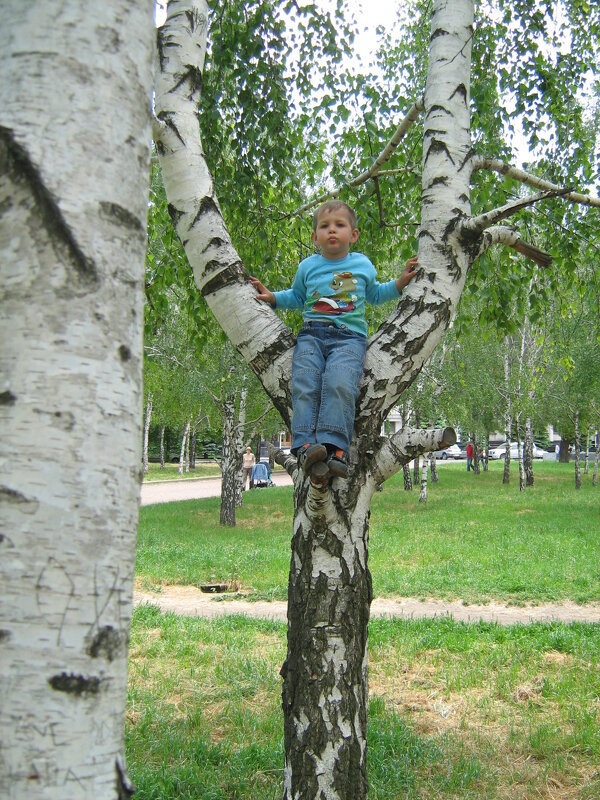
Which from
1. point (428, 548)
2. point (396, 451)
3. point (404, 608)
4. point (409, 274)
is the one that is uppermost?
point (409, 274)

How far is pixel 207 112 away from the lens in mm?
4719

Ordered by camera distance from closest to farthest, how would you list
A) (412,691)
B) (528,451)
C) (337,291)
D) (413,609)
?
(337,291) → (412,691) → (413,609) → (528,451)

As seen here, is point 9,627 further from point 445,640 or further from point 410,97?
point 410,97

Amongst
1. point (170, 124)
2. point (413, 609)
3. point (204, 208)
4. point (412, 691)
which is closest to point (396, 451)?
point (204, 208)

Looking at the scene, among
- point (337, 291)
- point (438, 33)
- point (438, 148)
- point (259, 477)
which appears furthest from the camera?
point (259, 477)

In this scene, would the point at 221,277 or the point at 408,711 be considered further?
the point at 408,711

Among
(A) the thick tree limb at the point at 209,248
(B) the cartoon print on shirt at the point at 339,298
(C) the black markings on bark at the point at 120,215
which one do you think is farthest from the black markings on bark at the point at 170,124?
(C) the black markings on bark at the point at 120,215

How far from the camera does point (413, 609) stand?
7.46m

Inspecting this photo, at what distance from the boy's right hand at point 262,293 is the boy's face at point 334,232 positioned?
39cm

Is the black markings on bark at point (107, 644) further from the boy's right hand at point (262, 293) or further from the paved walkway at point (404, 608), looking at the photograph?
the paved walkway at point (404, 608)

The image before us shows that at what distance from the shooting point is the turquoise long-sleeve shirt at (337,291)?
9.12 feet

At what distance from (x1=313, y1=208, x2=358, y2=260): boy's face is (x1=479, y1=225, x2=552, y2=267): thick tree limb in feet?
1.84

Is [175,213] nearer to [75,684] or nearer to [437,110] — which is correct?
[437,110]

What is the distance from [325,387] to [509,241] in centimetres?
109
